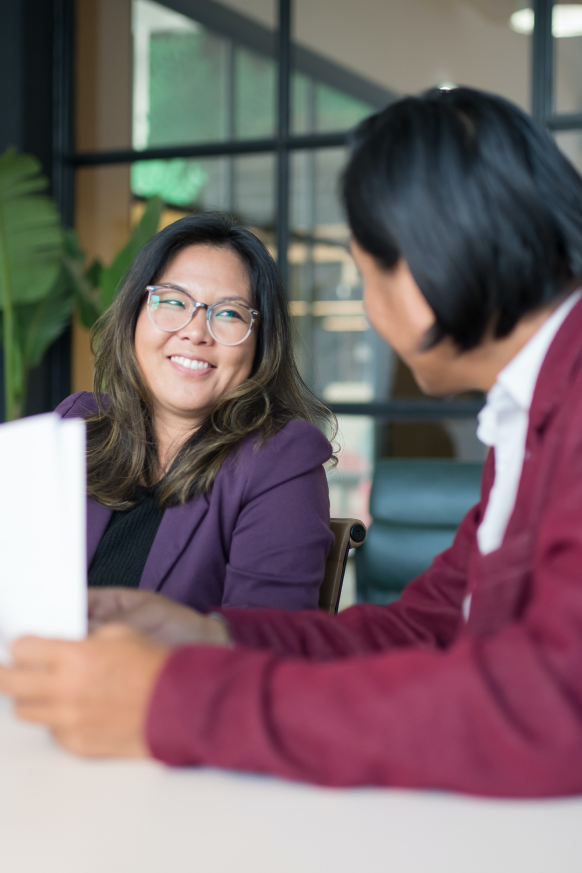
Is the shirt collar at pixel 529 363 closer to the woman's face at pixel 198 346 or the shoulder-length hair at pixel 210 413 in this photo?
the shoulder-length hair at pixel 210 413

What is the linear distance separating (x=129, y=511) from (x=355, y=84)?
3.24 m

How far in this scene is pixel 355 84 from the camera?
4297 millimetres

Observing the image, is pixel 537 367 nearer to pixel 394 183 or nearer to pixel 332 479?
pixel 394 183

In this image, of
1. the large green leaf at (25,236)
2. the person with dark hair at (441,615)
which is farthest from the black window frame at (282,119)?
the person with dark hair at (441,615)

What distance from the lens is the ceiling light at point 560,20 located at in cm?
385

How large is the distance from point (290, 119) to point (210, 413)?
9.82ft

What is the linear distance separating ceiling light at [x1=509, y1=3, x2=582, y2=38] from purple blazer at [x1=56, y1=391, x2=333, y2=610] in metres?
3.05

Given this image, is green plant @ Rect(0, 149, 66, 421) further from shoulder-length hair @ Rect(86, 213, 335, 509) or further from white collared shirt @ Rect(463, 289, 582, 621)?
white collared shirt @ Rect(463, 289, 582, 621)

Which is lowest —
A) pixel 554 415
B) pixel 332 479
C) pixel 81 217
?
pixel 332 479

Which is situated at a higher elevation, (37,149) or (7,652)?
(37,149)

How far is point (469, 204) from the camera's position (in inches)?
31.5

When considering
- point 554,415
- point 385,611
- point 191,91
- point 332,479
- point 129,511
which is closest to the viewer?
point 554,415

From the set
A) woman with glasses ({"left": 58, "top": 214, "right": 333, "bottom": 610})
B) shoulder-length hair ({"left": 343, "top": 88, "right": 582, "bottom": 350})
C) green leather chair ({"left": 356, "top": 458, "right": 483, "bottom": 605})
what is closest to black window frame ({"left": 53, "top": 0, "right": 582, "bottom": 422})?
green leather chair ({"left": 356, "top": 458, "right": 483, "bottom": 605})

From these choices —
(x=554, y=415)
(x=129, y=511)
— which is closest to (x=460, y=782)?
(x=554, y=415)
